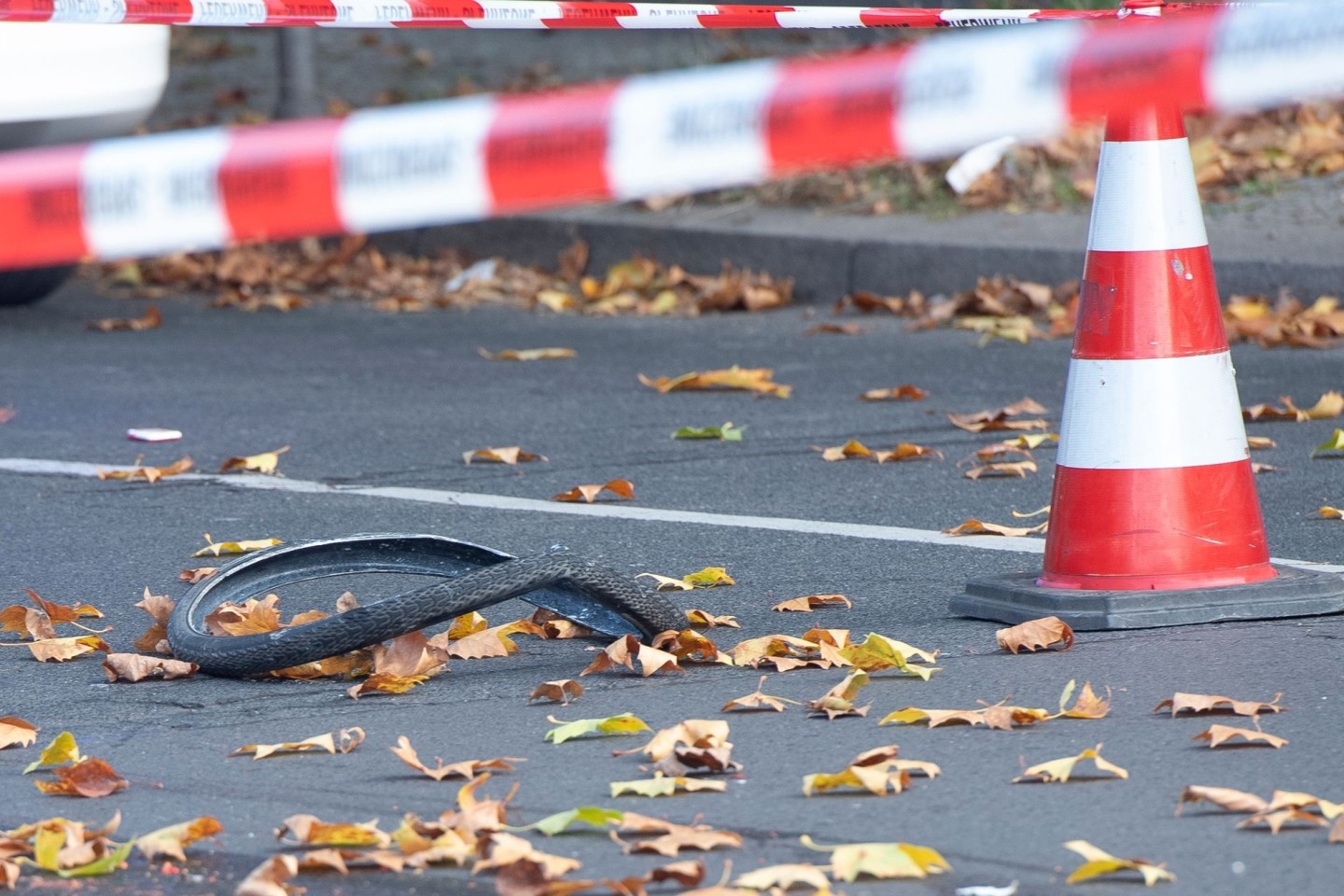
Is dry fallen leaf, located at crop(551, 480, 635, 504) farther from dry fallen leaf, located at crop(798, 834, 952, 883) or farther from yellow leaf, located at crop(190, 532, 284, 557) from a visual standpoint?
dry fallen leaf, located at crop(798, 834, 952, 883)

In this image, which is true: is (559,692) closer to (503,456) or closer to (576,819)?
(576,819)

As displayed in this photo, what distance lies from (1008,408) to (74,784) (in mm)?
3672

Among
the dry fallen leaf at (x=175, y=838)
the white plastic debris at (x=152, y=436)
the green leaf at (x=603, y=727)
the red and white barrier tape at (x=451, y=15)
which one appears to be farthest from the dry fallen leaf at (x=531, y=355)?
the dry fallen leaf at (x=175, y=838)

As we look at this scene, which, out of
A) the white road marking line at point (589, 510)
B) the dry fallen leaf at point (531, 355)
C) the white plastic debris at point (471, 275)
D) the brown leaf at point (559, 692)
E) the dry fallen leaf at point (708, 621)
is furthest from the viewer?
the white plastic debris at point (471, 275)

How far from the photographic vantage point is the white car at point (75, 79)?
7328 millimetres

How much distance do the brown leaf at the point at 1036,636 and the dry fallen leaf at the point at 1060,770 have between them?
71 cm

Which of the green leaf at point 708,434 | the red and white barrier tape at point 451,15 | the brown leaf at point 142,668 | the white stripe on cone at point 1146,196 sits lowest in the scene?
the brown leaf at point 142,668

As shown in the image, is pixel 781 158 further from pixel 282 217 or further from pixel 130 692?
pixel 130 692

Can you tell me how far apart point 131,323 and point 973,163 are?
3.43 m

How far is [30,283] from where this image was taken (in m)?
8.90

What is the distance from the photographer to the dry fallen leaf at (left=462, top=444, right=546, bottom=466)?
5969mm

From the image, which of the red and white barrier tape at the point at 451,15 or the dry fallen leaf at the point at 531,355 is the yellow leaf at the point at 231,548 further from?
the dry fallen leaf at the point at 531,355

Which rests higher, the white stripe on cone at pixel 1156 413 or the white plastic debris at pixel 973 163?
the white plastic debris at pixel 973 163

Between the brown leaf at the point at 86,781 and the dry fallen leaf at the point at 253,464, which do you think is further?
the dry fallen leaf at the point at 253,464
